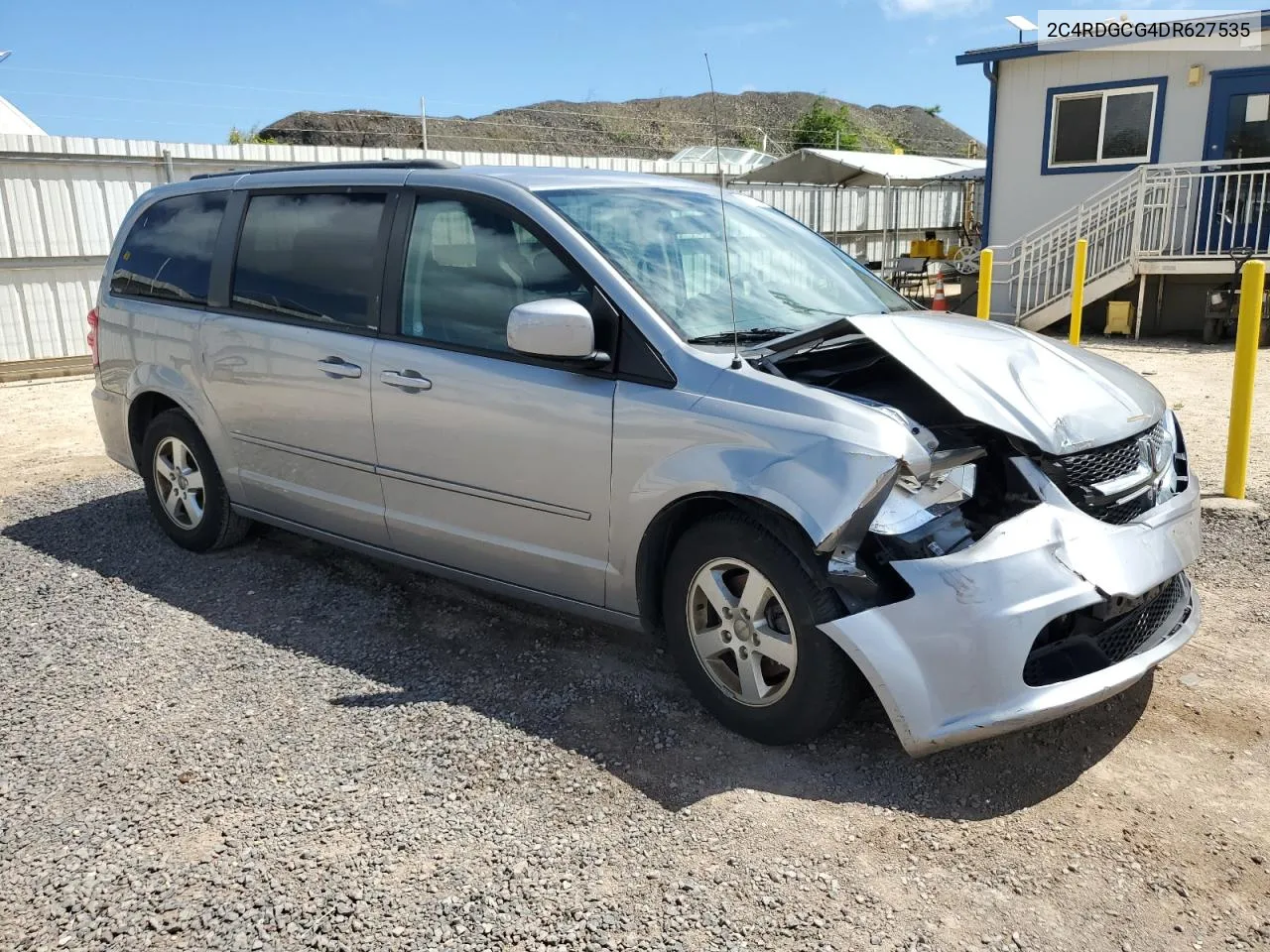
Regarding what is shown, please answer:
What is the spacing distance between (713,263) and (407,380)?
128 centimetres

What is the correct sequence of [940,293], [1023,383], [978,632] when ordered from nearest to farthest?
[978,632] → [1023,383] → [940,293]

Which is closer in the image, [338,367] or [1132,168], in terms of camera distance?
[338,367]

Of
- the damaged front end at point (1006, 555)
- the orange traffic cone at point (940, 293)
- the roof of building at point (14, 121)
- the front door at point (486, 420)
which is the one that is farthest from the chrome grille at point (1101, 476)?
the roof of building at point (14, 121)

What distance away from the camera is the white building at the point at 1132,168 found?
13.6 metres

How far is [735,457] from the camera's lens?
10.4 feet

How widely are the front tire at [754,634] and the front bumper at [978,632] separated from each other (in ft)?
0.51

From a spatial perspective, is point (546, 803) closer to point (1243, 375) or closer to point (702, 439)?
point (702, 439)

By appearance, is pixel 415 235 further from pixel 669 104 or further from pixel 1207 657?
pixel 669 104

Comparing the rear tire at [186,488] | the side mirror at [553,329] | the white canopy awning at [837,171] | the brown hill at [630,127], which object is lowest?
the rear tire at [186,488]

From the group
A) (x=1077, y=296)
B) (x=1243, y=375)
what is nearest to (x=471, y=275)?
(x=1243, y=375)

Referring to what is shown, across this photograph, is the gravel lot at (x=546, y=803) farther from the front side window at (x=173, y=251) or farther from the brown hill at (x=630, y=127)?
the brown hill at (x=630, y=127)

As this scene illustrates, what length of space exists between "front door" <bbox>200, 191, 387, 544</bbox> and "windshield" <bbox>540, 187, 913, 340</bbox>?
101 centimetres

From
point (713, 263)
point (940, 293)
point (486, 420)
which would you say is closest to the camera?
point (486, 420)

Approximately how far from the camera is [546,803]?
3.05 m
